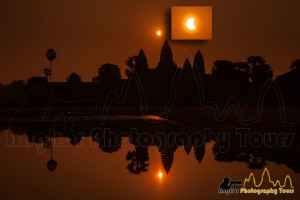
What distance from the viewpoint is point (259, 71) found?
98188 mm

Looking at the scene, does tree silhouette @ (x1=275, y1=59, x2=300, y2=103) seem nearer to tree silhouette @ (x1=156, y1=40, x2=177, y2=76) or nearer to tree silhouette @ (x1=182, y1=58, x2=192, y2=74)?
tree silhouette @ (x1=182, y1=58, x2=192, y2=74)

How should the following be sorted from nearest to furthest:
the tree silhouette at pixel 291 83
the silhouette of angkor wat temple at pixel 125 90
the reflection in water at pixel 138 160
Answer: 1. the reflection in water at pixel 138 160
2. the tree silhouette at pixel 291 83
3. the silhouette of angkor wat temple at pixel 125 90

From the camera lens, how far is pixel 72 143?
59.5ft

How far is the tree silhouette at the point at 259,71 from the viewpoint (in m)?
97.1

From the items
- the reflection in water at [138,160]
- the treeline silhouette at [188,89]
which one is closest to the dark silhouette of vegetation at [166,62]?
the treeline silhouette at [188,89]

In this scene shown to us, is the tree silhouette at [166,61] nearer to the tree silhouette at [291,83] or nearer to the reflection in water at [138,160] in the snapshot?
the tree silhouette at [291,83]

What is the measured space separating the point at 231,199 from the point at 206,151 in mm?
6741

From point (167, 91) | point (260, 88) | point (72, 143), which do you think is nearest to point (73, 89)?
point (167, 91)

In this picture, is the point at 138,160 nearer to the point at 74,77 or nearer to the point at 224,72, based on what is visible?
the point at 224,72

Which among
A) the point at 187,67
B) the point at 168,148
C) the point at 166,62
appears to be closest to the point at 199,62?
the point at 187,67

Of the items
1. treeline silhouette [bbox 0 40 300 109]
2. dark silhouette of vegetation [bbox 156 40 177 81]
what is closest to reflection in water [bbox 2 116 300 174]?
treeline silhouette [bbox 0 40 300 109]

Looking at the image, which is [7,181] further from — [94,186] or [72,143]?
[72,143]

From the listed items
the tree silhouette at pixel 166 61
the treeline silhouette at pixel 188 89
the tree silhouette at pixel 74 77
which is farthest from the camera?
the tree silhouette at pixel 166 61

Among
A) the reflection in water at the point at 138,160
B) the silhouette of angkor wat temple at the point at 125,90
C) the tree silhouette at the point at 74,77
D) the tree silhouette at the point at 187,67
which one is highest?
the tree silhouette at the point at 187,67
